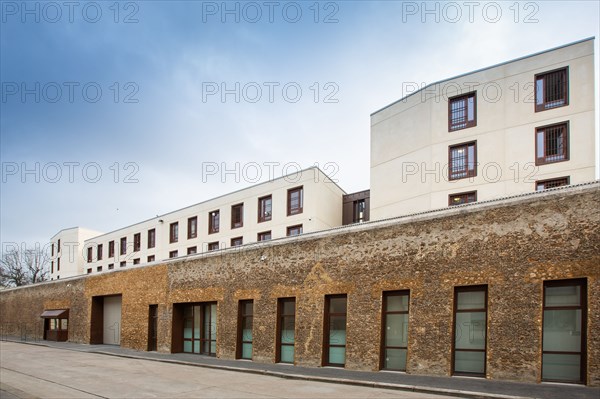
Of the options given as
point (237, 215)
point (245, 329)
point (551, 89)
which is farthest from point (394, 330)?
point (237, 215)

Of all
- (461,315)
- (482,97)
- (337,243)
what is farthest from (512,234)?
(482,97)

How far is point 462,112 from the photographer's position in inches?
955

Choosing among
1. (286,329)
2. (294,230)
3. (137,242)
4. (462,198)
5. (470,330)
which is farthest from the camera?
(137,242)

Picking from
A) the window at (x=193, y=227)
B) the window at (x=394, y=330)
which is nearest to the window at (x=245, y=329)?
the window at (x=394, y=330)

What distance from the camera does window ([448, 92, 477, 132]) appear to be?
23.8m

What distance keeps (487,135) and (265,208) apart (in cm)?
1629

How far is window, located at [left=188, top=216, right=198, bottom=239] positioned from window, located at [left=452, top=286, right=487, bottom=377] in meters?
→ 29.1

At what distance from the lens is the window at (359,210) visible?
31797 millimetres

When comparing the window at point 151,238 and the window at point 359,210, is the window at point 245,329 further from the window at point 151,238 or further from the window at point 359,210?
the window at point 151,238

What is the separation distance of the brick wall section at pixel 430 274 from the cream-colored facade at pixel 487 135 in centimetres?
1084

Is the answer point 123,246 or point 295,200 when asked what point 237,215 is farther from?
point 123,246

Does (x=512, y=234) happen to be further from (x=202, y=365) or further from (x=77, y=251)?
(x=77, y=251)

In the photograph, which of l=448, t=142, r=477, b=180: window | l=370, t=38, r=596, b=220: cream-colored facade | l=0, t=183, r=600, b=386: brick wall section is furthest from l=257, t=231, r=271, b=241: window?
l=448, t=142, r=477, b=180: window

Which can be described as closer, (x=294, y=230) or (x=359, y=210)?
(x=294, y=230)
